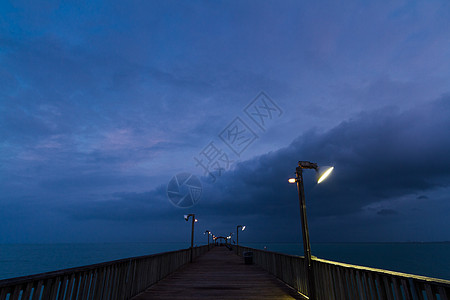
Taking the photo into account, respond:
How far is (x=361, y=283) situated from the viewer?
15.4 ft

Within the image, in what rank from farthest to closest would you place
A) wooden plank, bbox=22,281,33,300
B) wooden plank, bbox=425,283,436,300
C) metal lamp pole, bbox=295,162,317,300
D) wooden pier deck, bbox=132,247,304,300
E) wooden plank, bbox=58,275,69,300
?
wooden pier deck, bbox=132,247,304,300
metal lamp pole, bbox=295,162,317,300
wooden plank, bbox=58,275,69,300
wooden plank, bbox=22,281,33,300
wooden plank, bbox=425,283,436,300

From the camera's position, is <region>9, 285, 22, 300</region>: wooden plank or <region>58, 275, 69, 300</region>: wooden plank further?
<region>58, 275, 69, 300</region>: wooden plank

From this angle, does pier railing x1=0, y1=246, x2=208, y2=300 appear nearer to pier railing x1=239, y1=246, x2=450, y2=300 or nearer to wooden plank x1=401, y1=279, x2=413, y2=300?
pier railing x1=239, y1=246, x2=450, y2=300

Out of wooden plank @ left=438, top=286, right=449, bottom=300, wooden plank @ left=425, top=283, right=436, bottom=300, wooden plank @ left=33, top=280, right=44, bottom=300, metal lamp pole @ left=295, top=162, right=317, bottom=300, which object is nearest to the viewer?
wooden plank @ left=438, top=286, right=449, bottom=300

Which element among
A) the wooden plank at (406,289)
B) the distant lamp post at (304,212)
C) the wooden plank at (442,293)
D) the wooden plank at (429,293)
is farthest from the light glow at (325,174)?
the wooden plank at (442,293)

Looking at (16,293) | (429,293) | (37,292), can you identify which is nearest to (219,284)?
(37,292)

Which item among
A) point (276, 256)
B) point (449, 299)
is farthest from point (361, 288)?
point (276, 256)

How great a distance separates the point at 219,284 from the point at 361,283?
589 cm

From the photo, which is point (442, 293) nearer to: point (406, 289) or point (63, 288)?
point (406, 289)

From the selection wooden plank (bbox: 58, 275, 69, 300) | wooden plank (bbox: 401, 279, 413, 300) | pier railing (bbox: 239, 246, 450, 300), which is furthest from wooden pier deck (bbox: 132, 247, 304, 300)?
wooden plank (bbox: 401, 279, 413, 300)

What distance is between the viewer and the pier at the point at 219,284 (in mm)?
3549

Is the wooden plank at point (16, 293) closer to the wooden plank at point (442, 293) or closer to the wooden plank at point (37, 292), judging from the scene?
the wooden plank at point (37, 292)

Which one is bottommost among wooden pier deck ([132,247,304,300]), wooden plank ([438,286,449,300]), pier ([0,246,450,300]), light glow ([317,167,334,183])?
wooden pier deck ([132,247,304,300])

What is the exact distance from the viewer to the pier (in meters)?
3.55
